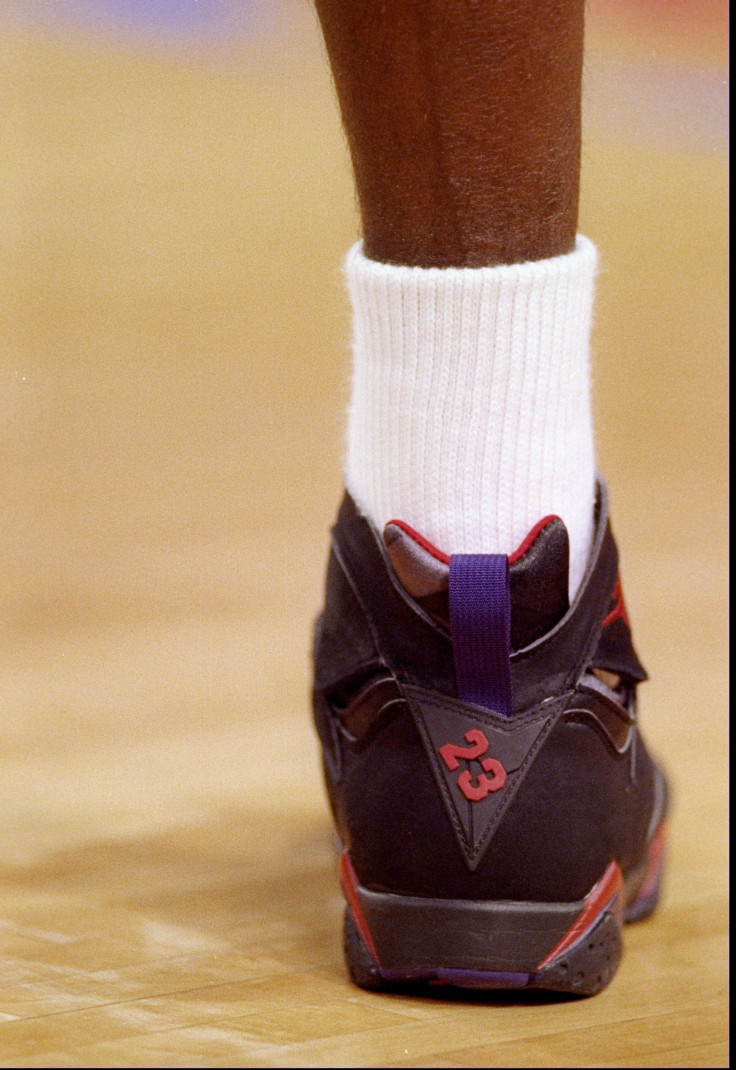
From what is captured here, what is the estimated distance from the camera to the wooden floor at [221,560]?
597mm

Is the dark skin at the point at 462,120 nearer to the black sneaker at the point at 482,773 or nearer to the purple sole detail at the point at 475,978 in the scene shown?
the black sneaker at the point at 482,773

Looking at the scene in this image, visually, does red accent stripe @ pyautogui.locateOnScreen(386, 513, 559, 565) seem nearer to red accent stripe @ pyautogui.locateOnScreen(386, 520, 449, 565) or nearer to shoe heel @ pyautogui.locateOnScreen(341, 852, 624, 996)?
red accent stripe @ pyautogui.locateOnScreen(386, 520, 449, 565)

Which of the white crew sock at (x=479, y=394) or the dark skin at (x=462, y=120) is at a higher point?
the dark skin at (x=462, y=120)

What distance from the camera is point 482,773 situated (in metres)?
0.61

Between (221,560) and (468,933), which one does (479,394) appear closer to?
(468,933)

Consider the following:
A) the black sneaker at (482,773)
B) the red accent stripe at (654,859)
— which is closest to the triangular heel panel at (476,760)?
the black sneaker at (482,773)

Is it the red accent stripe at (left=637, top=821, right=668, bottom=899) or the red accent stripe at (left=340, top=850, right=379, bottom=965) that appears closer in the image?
the red accent stripe at (left=340, top=850, right=379, bottom=965)

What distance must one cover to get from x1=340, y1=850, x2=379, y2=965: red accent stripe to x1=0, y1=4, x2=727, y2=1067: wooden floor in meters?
0.02

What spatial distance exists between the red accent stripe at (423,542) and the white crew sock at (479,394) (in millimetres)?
22

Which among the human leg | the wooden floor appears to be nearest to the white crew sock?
the human leg

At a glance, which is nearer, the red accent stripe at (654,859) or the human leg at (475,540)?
the human leg at (475,540)

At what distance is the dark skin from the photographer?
58cm

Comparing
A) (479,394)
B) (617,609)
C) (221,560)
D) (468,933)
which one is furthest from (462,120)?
(221,560)

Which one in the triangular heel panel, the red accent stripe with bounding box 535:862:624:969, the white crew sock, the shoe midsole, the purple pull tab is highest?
the white crew sock
